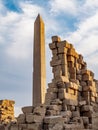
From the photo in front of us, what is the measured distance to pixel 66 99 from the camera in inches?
650

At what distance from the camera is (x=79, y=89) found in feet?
60.0

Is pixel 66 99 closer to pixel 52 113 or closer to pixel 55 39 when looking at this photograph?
pixel 52 113

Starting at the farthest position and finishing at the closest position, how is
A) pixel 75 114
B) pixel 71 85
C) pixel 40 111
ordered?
pixel 71 85, pixel 75 114, pixel 40 111

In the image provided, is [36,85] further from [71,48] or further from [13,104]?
[13,104]

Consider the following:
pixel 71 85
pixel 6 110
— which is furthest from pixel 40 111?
pixel 6 110

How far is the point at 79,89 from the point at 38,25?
396cm

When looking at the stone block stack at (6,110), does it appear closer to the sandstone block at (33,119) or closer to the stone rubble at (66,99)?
the stone rubble at (66,99)

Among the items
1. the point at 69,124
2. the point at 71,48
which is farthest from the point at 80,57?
the point at 69,124

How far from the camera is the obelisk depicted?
55.8ft

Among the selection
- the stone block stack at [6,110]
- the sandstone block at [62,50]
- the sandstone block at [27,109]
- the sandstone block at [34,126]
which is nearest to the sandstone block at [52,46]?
the sandstone block at [62,50]

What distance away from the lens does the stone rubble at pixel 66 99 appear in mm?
14258

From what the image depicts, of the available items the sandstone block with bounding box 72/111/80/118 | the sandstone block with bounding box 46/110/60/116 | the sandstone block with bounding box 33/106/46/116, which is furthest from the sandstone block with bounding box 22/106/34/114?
the sandstone block with bounding box 72/111/80/118

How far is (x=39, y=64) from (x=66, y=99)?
2.22 m

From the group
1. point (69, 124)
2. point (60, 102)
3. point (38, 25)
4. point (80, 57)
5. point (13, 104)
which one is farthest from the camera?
point (13, 104)
